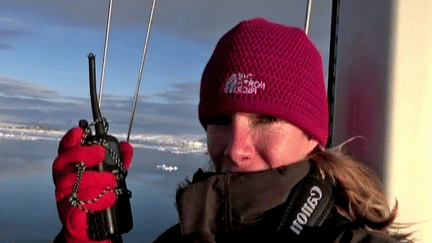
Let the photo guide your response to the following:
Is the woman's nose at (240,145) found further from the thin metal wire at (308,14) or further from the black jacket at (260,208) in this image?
the thin metal wire at (308,14)

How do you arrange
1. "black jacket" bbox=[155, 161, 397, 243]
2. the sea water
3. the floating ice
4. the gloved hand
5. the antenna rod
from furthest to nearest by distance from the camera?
the floating ice
the sea water
the antenna rod
the gloved hand
"black jacket" bbox=[155, 161, 397, 243]

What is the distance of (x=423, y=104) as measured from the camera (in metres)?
1.25

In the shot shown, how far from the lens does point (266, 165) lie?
3.61ft

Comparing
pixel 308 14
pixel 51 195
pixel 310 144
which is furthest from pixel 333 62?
pixel 51 195

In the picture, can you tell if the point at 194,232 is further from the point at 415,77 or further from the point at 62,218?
the point at 415,77

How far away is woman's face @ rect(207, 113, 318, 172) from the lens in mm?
1093

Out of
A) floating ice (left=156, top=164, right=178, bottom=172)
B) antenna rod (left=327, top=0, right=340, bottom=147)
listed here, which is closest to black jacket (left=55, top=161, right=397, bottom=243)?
antenna rod (left=327, top=0, right=340, bottom=147)

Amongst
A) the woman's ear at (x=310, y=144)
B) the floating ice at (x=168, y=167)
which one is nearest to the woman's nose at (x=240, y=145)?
the woman's ear at (x=310, y=144)

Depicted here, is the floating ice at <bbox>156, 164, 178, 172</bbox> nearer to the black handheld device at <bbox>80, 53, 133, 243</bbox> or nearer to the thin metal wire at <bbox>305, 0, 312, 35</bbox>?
the thin metal wire at <bbox>305, 0, 312, 35</bbox>

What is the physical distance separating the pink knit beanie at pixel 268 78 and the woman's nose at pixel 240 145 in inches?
1.6

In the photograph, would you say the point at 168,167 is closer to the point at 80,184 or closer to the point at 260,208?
the point at 80,184

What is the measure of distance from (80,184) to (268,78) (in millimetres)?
474

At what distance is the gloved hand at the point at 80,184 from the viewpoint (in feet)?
3.82

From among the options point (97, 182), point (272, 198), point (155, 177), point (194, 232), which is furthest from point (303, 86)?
point (155, 177)
